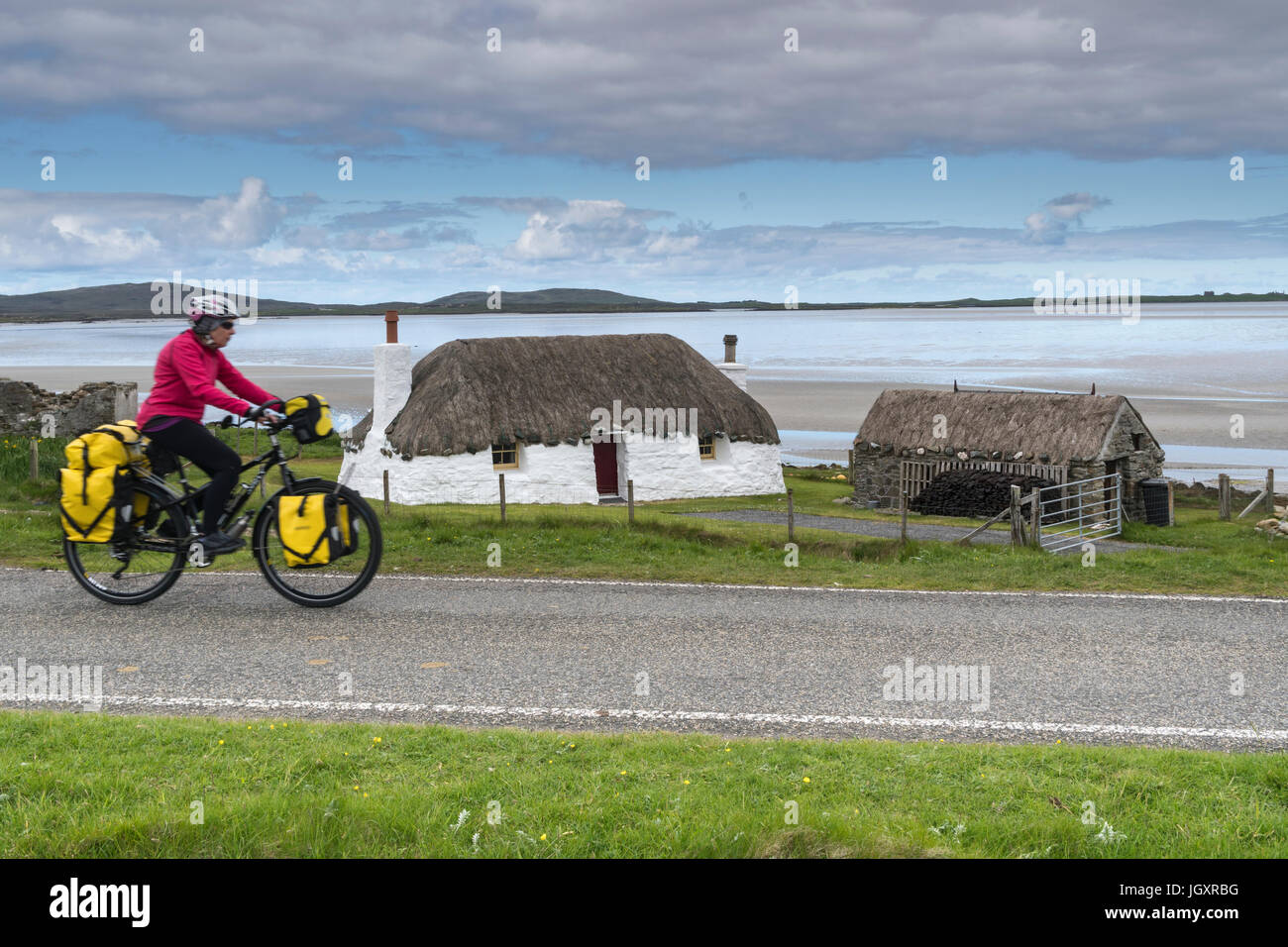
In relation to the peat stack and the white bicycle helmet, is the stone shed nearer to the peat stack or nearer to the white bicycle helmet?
the peat stack

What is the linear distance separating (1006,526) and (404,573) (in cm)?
2217

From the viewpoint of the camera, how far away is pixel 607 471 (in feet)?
111

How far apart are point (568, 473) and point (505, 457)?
178 centimetres

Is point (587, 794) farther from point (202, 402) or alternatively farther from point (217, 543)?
point (202, 402)

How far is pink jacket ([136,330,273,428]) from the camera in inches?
343

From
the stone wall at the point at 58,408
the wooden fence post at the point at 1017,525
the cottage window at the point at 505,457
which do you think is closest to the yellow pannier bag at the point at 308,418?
the wooden fence post at the point at 1017,525

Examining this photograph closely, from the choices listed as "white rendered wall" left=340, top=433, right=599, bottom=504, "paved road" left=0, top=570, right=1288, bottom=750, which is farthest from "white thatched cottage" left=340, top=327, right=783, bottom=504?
"paved road" left=0, top=570, right=1288, bottom=750

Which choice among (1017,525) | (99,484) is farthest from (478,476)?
(99,484)

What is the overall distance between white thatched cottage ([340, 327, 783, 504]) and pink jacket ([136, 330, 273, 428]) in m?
21.6

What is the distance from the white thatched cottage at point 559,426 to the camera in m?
31.2

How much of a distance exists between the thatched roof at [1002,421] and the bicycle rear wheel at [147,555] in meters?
27.3

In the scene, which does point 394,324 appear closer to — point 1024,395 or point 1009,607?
point 1024,395
